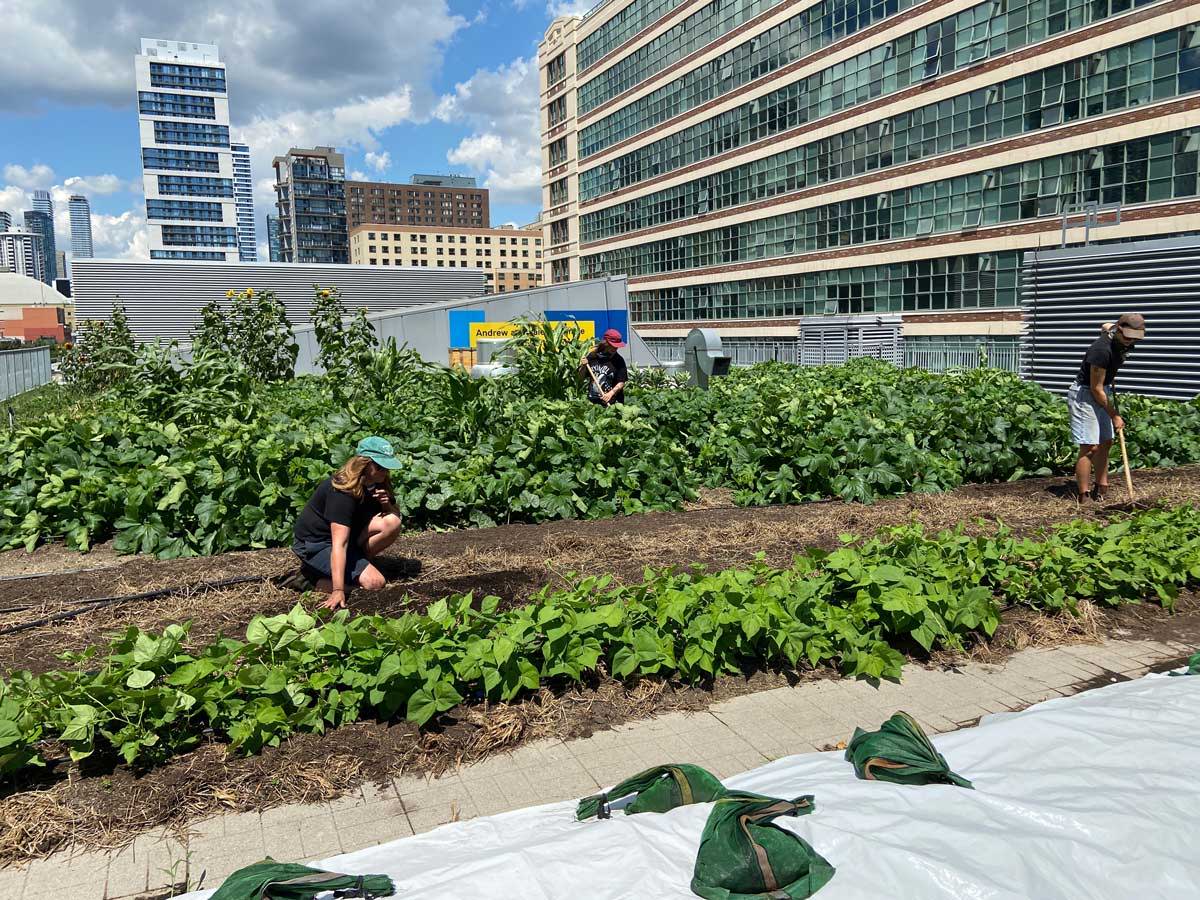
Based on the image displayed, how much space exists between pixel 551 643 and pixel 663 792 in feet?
4.75

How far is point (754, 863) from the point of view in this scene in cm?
217

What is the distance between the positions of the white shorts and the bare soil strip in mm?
702

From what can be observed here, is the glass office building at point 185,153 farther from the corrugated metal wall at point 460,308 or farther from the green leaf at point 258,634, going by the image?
the green leaf at point 258,634

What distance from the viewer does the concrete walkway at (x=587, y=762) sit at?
9.56 ft

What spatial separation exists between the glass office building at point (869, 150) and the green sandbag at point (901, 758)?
2632 cm

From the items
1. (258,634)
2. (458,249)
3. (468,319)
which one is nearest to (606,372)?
(258,634)

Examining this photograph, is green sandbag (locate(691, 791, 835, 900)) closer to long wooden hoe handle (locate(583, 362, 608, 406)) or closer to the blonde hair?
the blonde hair

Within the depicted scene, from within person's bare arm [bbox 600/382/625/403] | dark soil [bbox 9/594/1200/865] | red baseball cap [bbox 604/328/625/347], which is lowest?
dark soil [bbox 9/594/1200/865]

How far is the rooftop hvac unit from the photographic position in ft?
48.3

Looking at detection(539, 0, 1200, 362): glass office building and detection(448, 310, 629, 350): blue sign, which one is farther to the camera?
detection(539, 0, 1200, 362): glass office building

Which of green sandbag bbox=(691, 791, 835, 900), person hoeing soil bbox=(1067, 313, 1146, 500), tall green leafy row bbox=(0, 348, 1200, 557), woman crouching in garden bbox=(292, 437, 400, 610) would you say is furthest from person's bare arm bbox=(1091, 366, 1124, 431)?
green sandbag bbox=(691, 791, 835, 900)

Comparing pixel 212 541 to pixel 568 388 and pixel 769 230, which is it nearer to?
pixel 568 388

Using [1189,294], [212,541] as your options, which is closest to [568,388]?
[212,541]

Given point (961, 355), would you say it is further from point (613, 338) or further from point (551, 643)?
point (551, 643)
